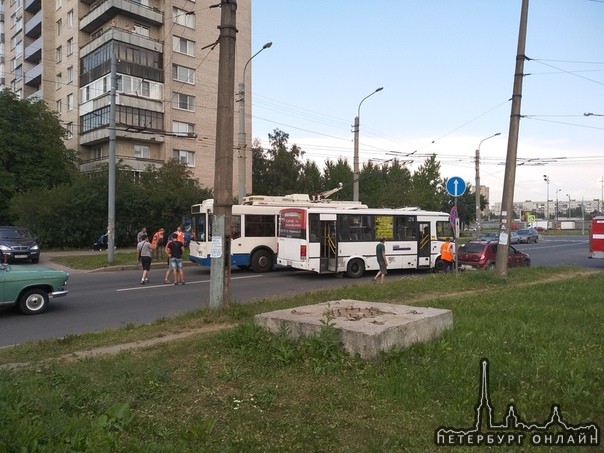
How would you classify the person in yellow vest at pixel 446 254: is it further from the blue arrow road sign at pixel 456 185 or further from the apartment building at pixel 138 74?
the apartment building at pixel 138 74

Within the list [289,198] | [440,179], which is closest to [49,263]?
[289,198]

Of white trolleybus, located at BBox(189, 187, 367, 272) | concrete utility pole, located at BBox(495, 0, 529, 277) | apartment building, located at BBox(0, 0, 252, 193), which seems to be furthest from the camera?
apartment building, located at BBox(0, 0, 252, 193)

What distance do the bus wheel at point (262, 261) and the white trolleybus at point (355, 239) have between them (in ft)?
4.48

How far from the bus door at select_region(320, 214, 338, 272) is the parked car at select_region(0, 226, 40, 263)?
44.7ft

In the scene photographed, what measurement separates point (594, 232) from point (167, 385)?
24555mm

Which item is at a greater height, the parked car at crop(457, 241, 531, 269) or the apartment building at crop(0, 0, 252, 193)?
the apartment building at crop(0, 0, 252, 193)

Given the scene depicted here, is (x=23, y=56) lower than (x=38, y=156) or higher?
higher

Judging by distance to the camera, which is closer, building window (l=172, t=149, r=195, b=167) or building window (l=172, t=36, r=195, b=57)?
building window (l=172, t=36, r=195, b=57)

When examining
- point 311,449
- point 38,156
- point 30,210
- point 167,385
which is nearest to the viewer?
point 311,449

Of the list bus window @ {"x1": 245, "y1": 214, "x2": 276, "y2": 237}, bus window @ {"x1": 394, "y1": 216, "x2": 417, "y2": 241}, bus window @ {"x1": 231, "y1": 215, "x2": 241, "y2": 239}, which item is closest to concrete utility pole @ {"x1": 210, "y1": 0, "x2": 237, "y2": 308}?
bus window @ {"x1": 231, "y1": 215, "x2": 241, "y2": 239}

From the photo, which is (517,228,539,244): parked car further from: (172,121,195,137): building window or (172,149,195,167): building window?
(172,121,195,137): building window

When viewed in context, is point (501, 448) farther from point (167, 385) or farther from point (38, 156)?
point (38, 156)

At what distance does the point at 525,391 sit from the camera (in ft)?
15.7

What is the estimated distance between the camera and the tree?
36.8 metres
